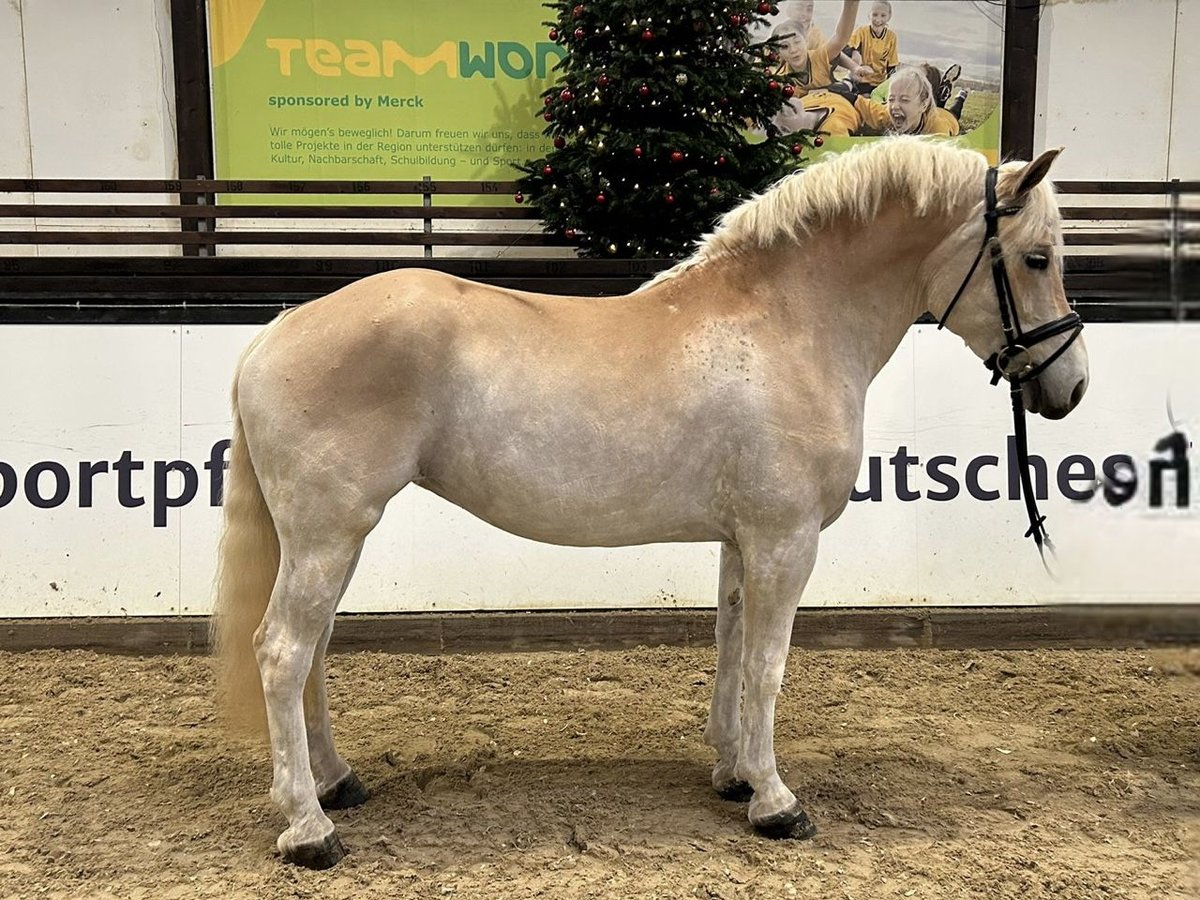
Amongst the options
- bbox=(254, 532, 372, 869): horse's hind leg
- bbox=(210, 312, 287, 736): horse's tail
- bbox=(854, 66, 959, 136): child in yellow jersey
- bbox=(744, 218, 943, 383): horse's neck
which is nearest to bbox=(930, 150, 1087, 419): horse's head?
bbox=(744, 218, 943, 383): horse's neck

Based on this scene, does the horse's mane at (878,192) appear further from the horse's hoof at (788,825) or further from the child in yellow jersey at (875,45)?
the child in yellow jersey at (875,45)

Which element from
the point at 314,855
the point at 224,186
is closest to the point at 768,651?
the point at 314,855

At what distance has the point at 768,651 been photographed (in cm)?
250

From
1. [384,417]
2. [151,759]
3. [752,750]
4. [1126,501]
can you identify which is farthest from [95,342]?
[1126,501]

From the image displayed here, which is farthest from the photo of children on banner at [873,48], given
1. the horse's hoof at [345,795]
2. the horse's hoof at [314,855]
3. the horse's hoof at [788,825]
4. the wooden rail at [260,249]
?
the horse's hoof at [314,855]

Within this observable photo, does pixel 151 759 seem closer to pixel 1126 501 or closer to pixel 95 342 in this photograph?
pixel 95 342

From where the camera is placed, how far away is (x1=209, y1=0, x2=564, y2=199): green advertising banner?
20.4 ft

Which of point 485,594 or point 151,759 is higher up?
point 485,594

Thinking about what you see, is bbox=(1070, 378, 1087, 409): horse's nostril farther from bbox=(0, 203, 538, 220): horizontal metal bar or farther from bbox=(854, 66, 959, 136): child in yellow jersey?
bbox=(854, 66, 959, 136): child in yellow jersey

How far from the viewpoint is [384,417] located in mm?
2348

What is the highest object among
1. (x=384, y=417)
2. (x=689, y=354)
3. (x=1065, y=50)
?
(x=1065, y=50)

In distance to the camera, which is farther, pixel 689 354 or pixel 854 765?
pixel 854 765

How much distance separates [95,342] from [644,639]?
10.0 feet

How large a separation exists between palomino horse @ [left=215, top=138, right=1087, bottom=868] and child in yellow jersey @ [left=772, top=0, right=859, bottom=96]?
452 centimetres
